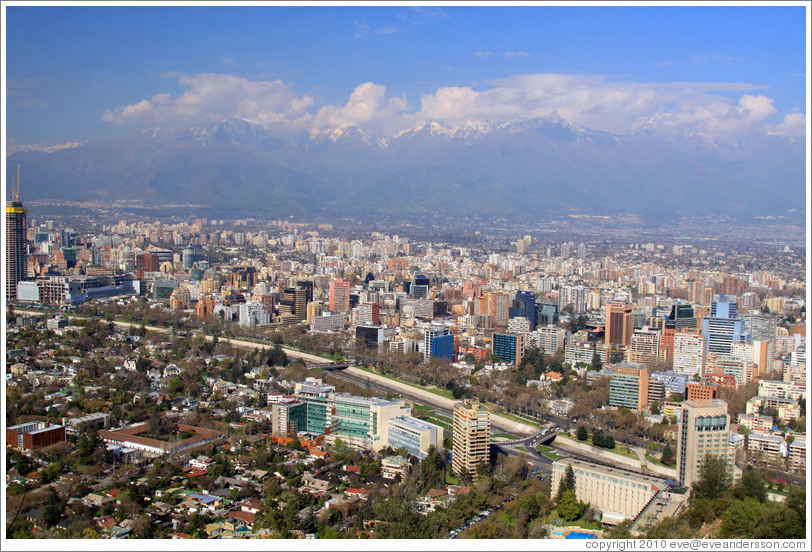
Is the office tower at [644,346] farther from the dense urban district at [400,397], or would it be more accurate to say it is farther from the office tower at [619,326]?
the office tower at [619,326]

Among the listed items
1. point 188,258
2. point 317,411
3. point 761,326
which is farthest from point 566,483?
point 188,258

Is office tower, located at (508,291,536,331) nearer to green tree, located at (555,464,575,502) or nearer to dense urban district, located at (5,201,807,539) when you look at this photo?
dense urban district, located at (5,201,807,539)

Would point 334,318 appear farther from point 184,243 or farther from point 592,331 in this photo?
point 184,243

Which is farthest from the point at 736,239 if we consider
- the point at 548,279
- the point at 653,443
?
the point at 653,443

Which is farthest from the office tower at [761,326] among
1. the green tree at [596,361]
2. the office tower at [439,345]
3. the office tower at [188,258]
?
the office tower at [188,258]

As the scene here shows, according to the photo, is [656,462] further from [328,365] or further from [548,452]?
[328,365]

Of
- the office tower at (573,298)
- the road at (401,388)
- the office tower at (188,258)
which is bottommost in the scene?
the road at (401,388)
